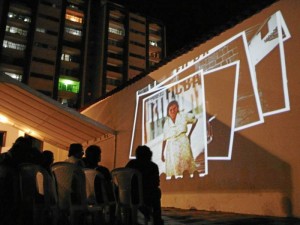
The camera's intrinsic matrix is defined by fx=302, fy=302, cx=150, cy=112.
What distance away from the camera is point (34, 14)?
32.4m

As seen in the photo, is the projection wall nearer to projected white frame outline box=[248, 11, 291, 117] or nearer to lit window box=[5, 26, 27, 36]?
projected white frame outline box=[248, 11, 291, 117]

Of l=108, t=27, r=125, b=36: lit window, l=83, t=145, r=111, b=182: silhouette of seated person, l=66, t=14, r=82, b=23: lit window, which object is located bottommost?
l=83, t=145, r=111, b=182: silhouette of seated person

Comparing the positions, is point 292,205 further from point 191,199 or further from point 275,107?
point 191,199

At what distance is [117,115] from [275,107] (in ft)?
18.5

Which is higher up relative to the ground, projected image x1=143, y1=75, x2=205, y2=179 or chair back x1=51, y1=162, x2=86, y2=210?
projected image x1=143, y1=75, x2=205, y2=179

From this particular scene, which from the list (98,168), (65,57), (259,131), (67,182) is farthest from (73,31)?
(67,182)

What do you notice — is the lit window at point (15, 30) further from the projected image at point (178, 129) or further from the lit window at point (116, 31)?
the projected image at point (178, 129)

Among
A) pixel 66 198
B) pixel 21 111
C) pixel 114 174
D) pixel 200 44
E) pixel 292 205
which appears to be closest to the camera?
pixel 66 198

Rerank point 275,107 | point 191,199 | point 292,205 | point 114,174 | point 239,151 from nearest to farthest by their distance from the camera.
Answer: point 114,174 → point 292,205 → point 275,107 → point 239,151 → point 191,199

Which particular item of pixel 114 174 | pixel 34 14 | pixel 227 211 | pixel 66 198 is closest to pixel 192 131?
pixel 227 211

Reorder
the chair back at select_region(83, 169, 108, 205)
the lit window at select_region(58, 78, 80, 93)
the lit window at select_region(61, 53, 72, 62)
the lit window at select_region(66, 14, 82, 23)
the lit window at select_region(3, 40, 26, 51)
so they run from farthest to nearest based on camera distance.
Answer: the lit window at select_region(66, 14, 82, 23) < the lit window at select_region(61, 53, 72, 62) < the lit window at select_region(58, 78, 80, 93) < the lit window at select_region(3, 40, 26, 51) < the chair back at select_region(83, 169, 108, 205)

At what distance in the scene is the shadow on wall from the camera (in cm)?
456

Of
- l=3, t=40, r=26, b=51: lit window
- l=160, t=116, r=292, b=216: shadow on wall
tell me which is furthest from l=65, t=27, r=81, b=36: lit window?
l=160, t=116, r=292, b=216: shadow on wall

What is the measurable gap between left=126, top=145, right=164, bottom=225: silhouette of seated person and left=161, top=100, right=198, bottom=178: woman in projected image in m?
2.78
